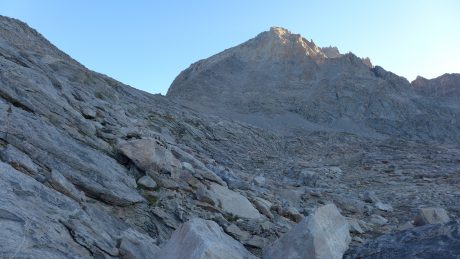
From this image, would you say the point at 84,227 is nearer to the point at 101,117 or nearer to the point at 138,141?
the point at 138,141

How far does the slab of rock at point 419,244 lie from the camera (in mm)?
6359

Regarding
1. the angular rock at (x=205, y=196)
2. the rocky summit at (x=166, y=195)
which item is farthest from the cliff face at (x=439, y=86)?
the angular rock at (x=205, y=196)

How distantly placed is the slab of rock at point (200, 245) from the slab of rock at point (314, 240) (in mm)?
564

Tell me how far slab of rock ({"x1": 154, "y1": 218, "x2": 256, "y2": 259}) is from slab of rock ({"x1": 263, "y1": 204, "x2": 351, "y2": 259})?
56cm

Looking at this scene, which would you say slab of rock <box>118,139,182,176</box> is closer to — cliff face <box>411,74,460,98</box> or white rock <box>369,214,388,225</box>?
white rock <box>369,214,388,225</box>

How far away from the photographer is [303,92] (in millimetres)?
94812

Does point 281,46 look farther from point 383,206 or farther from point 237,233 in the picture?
point 237,233

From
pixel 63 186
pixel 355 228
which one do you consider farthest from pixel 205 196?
pixel 355 228

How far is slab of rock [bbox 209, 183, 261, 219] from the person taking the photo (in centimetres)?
1103

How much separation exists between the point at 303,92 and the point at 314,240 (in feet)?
293

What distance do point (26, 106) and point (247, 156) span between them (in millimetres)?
23215

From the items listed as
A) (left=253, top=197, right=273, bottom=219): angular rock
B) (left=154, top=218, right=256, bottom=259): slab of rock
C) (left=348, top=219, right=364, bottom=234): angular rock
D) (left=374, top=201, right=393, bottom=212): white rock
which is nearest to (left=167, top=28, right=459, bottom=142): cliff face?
(left=374, top=201, right=393, bottom=212): white rock

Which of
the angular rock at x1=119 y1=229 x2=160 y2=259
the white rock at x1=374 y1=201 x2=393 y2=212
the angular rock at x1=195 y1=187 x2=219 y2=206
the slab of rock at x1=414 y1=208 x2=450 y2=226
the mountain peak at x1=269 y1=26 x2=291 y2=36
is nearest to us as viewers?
the angular rock at x1=119 y1=229 x2=160 y2=259

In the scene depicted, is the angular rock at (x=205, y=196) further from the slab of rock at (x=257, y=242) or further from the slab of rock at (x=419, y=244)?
the slab of rock at (x=419, y=244)
